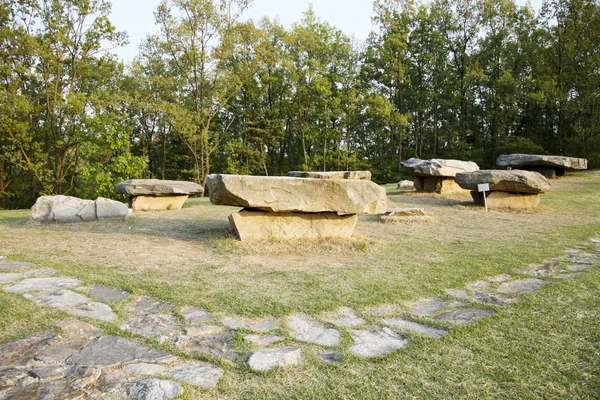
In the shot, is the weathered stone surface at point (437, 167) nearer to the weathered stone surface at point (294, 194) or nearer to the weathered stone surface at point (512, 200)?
the weathered stone surface at point (512, 200)

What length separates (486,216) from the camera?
28.5ft

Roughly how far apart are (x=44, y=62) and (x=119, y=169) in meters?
5.39

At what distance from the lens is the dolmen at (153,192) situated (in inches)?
374

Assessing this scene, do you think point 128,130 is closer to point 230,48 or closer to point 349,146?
point 230,48

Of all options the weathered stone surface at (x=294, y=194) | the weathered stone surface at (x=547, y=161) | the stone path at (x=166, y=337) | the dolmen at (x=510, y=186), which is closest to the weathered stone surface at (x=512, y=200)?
the dolmen at (x=510, y=186)

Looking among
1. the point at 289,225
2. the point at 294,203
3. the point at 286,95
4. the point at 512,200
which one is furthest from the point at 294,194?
the point at 286,95

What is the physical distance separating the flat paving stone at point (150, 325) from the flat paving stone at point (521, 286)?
9.67ft

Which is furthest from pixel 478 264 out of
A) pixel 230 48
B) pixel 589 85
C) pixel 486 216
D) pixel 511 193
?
pixel 589 85

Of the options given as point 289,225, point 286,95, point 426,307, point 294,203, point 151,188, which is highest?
point 286,95

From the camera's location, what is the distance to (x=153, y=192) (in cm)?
961

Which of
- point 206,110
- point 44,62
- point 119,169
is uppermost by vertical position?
point 44,62

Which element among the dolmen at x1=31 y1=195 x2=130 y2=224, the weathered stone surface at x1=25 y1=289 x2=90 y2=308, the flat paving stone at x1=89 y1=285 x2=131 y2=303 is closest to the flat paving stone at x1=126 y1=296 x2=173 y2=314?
the flat paving stone at x1=89 y1=285 x2=131 y2=303

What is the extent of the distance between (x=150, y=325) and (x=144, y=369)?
645mm

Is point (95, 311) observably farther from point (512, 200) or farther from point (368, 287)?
point (512, 200)
